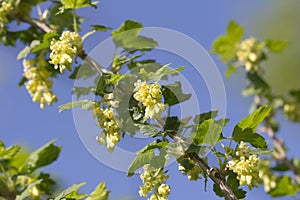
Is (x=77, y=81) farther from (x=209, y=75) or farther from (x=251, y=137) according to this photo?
(x=251, y=137)

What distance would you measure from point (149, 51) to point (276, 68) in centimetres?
1552

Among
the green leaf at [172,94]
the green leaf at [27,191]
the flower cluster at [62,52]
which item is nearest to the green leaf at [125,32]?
the flower cluster at [62,52]

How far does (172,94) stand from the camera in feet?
5.37

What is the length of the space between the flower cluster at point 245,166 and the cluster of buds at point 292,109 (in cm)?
167

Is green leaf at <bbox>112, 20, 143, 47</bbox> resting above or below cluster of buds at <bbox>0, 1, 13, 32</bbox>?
below

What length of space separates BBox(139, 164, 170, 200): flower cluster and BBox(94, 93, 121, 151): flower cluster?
12 centimetres

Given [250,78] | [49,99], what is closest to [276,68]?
[250,78]

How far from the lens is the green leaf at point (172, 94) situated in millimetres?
1630

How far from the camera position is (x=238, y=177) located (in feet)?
4.75

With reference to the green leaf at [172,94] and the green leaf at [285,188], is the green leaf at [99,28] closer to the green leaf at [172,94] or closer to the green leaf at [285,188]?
the green leaf at [172,94]

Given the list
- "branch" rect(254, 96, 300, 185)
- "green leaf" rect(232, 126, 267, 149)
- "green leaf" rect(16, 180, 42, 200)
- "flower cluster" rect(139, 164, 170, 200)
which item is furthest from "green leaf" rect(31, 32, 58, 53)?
"branch" rect(254, 96, 300, 185)

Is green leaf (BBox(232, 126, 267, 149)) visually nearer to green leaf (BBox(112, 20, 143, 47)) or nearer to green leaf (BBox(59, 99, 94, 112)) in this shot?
green leaf (BBox(59, 99, 94, 112))

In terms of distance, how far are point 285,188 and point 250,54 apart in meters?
0.72

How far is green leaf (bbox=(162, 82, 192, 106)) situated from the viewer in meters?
1.63
